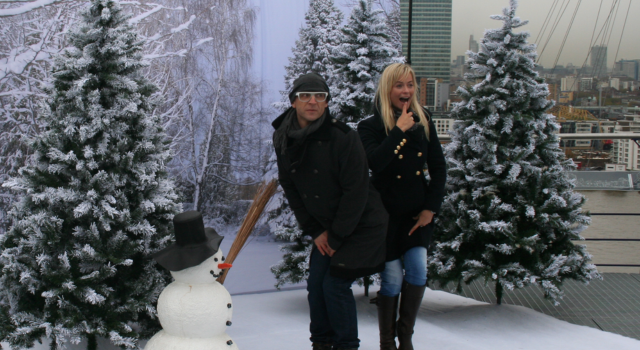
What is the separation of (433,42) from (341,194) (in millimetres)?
3970

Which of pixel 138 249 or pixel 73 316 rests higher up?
pixel 138 249

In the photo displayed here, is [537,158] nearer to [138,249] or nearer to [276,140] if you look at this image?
[276,140]

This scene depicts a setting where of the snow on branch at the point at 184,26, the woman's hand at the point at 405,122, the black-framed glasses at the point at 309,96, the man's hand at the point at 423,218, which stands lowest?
the man's hand at the point at 423,218

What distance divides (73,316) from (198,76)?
1.91m

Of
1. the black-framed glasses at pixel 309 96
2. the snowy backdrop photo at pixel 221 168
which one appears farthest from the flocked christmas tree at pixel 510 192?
the black-framed glasses at pixel 309 96

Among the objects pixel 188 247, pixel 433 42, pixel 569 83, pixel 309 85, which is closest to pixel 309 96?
pixel 309 85

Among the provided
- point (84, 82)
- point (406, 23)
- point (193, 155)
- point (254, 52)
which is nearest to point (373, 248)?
point (84, 82)

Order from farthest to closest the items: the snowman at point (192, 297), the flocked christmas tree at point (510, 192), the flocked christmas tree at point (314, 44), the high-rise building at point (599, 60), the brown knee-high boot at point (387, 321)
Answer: the high-rise building at point (599, 60), the flocked christmas tree at point (314, 44), the flocked christmas tree at point (510, 192), the brown knee-high boot at point (387, 321), the snowman at point (192, 297)

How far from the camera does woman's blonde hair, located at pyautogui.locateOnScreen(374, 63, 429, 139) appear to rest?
2.73 m

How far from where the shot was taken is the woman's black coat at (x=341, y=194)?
2400mm

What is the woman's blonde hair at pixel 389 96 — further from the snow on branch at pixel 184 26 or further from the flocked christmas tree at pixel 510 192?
the snow on branch at pixel 184 26

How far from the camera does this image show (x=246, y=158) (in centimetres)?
400

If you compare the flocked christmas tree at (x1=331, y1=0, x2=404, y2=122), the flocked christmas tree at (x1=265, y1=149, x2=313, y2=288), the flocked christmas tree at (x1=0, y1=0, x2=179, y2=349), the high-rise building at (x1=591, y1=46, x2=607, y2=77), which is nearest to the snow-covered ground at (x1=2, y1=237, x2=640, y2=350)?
the flocked christmas tree at (x1=265, y1=149, x2=313, y2=288)

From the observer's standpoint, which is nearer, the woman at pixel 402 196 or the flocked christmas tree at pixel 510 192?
the woman at pixel 402 196
